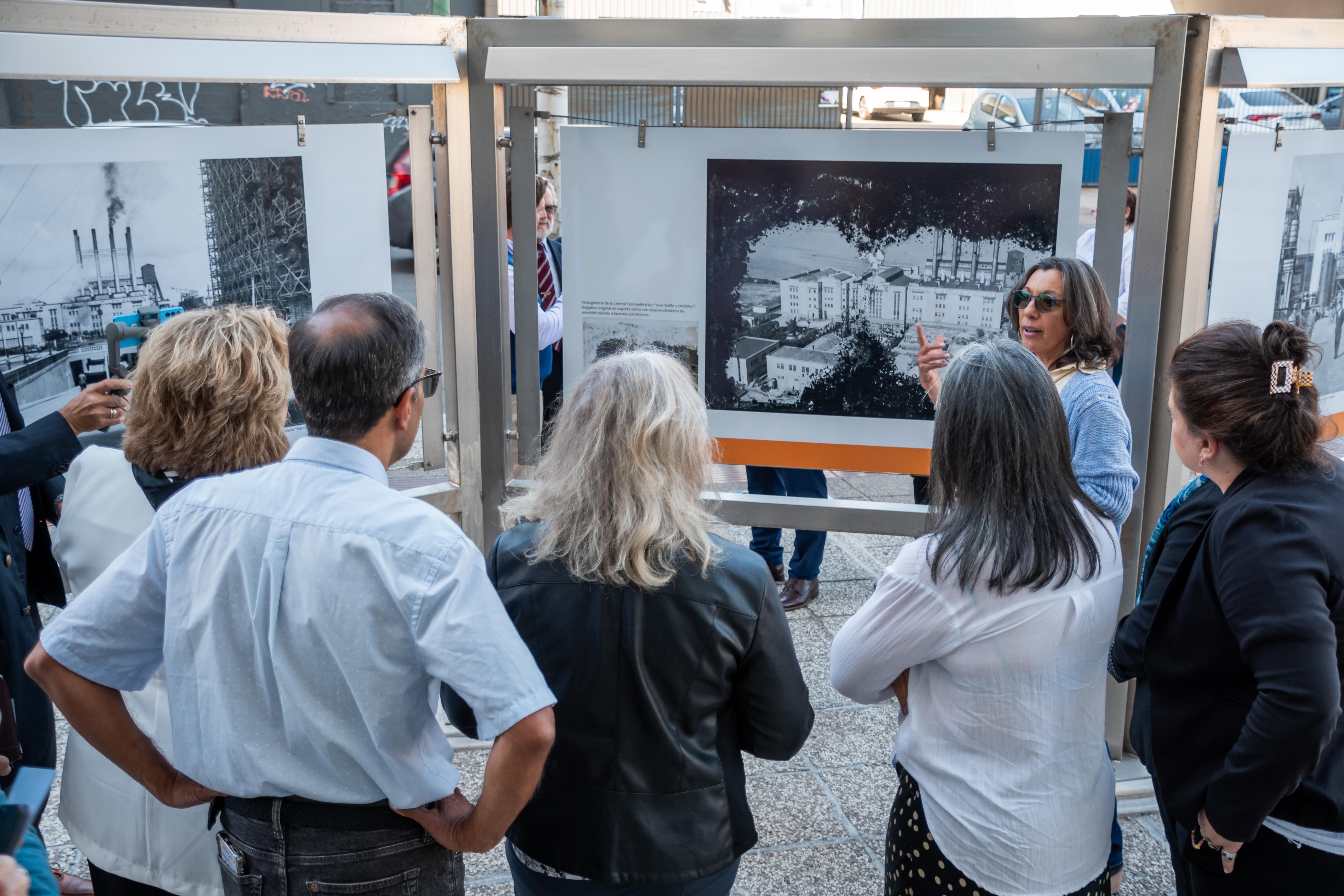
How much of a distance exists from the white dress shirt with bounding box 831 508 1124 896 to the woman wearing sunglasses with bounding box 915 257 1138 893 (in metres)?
0.89

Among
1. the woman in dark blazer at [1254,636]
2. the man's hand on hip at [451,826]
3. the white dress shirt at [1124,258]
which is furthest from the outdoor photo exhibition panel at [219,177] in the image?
the white dress shirt at [1124,258]

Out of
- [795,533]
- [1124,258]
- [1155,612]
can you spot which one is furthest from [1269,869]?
[1124,258]

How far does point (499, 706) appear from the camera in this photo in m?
1.59

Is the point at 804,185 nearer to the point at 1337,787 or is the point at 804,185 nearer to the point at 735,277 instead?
the point at 735,277

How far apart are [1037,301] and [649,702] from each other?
6.05 ft

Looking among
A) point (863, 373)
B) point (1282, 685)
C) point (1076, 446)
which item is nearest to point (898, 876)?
point (1282, 685)

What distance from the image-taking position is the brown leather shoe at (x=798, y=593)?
502 cm

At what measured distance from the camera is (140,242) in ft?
10.1

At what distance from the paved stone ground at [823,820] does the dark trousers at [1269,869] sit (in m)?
1.02

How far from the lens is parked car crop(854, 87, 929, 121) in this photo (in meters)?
12.8

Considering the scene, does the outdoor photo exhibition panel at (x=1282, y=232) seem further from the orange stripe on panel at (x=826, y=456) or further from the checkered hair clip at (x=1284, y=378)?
the checkered hair clip at (x=1284, y=378)

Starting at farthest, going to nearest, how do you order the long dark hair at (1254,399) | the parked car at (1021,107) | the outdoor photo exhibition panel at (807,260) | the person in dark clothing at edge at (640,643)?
the parked car at (1021,107) < the outdoor photo exhibition panel at (807,260) < the long dark hair at (1254,399) < the person in dark clothing at edge at (640,643)

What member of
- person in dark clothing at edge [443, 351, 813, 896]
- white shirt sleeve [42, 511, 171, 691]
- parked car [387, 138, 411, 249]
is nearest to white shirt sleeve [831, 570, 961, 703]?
person in dark clothing at edge [443, 351, 813, 896]

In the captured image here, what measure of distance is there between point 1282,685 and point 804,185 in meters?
2.05
